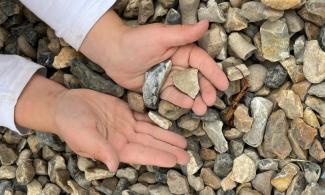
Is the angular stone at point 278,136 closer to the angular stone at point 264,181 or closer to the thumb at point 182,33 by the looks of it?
the angular stone at point 264,181

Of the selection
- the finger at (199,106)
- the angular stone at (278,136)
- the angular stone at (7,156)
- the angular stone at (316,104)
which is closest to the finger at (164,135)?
the finger at (199,106)

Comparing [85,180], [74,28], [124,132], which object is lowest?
[85,180]

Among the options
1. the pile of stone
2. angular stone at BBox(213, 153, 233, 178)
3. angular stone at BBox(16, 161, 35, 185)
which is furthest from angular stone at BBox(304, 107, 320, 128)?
angular stone at BBox(16, 161, 35, 185)

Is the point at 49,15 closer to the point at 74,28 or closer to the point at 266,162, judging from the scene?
the point at 74,28

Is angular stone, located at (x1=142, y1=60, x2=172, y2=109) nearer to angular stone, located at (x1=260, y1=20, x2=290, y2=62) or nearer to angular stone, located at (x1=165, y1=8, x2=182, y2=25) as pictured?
angular stone, located at (x1=165, y1=8, x2=182, y2=25)

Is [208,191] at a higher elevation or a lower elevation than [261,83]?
lower

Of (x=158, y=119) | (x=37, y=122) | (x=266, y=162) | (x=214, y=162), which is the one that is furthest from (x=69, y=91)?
(x=266, y=162)
